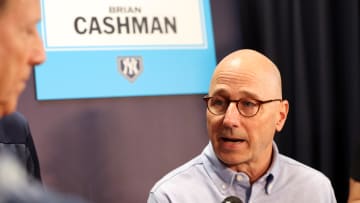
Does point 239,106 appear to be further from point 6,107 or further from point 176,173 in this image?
point 6,107

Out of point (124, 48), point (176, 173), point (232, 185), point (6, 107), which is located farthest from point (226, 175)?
point (6, 107)

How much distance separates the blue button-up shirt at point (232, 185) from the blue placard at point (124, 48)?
0.51 metres

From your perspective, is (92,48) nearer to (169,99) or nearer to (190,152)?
(169,99)

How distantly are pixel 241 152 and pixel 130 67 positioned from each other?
65 cm

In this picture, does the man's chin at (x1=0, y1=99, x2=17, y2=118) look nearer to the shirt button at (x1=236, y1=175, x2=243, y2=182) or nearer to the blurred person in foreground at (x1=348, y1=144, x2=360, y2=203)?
the shirt button at (x1=236, y1=175, x2=243, y2=182)

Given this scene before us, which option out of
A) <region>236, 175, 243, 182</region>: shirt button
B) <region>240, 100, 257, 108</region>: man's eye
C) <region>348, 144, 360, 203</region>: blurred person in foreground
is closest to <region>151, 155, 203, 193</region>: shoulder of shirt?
<region>236, 175, 243, 182</region>: shirt button

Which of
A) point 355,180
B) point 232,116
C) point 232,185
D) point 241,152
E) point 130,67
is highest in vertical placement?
point 130,67

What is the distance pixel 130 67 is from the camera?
233 centimetres

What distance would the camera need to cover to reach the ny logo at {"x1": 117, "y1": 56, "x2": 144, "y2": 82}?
7.60ft

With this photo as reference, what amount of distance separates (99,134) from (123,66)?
0.93 ft

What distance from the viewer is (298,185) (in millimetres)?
1981

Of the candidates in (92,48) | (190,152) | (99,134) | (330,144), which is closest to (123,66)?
(92,48)

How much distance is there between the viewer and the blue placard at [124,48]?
2184mm

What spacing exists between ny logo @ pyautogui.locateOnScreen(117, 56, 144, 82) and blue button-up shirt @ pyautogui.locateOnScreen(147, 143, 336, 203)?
51 cm
